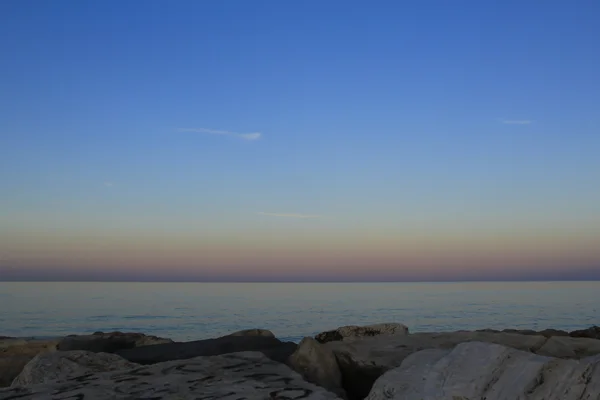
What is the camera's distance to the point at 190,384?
5.14m

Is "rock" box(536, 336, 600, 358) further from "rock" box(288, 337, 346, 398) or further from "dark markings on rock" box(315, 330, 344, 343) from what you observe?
"dark markings on rock" box(315, 330, 344, 343)

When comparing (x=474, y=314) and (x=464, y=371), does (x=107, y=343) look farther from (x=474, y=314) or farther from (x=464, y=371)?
(x=474, y=314)

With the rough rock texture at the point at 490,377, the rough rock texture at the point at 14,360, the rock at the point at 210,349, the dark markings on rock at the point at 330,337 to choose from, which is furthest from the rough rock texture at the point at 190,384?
the dark markings on rock at the point at 330,337

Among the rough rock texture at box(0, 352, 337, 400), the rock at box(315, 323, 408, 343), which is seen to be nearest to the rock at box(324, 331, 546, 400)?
the rough rock texture at box(0, 352, 337, 400)

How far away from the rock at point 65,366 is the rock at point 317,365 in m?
2.12

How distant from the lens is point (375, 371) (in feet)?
20.0

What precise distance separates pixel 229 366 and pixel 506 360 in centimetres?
287

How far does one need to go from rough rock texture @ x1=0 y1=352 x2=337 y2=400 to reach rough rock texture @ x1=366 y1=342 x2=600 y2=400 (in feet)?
2.35

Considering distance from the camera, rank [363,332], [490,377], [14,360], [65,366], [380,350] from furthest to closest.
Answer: [363,332] → [14,360] → [65,366] → [380,350] → [490,377]

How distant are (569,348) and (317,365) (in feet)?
9.45

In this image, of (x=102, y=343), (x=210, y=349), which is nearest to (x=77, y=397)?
(x=210, y=349)

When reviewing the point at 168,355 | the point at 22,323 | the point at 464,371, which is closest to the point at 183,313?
the point at 22,323

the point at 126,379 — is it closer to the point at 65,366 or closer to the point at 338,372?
the point at 65,366

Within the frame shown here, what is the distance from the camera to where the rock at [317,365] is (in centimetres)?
597
